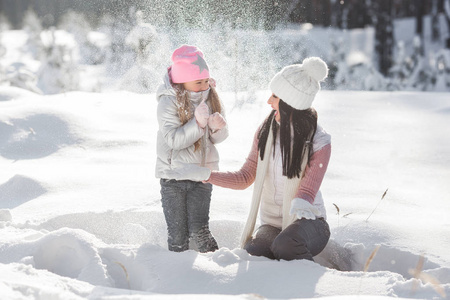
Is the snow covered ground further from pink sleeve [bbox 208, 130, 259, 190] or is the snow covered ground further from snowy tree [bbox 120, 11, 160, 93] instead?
snowy tree [bbox 120, 11, 160, 93]

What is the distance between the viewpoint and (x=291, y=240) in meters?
2.43

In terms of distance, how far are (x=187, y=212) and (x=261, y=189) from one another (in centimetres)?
40

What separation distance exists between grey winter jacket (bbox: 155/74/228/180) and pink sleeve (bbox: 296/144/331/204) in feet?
1.55

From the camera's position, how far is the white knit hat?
2514mm

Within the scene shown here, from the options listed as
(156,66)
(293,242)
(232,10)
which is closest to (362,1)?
(232,10)

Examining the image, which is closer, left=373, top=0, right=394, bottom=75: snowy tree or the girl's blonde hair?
the girl's blonde hair

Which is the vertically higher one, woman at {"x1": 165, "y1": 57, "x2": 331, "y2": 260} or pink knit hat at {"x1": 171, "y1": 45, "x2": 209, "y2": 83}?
pink knit hat at {"x1": 171, "y1": 45, "x2": 209, "y2": 83}

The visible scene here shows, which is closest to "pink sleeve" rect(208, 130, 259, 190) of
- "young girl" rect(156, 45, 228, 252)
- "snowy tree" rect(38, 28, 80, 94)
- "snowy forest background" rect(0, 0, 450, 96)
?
"young girl" rect(156, 45, 228, 252)

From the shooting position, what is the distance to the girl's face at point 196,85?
2748 mm

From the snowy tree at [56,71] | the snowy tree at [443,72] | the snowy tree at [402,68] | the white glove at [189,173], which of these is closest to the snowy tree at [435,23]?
the snowy tree at [402,68]

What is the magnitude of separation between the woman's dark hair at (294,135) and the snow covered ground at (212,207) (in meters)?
0.38

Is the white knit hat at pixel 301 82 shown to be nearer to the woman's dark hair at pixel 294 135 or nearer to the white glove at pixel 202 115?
the woman's dark hair at pixel 294 135

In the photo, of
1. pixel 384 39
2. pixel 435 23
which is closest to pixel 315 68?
pixel 384 39

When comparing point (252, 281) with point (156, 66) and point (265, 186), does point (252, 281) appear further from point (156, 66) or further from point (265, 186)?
point (156, 66)
